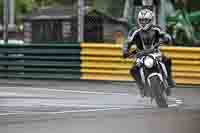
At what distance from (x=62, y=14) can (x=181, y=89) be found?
8.21 m

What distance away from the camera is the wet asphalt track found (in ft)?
29.3

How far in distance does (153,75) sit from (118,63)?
5.15m

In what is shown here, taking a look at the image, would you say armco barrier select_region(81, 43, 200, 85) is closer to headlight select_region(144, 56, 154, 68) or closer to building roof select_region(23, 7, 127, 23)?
building roof select_region(23, 7, 127, 23)

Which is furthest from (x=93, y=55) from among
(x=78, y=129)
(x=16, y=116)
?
(x=78, y=129)

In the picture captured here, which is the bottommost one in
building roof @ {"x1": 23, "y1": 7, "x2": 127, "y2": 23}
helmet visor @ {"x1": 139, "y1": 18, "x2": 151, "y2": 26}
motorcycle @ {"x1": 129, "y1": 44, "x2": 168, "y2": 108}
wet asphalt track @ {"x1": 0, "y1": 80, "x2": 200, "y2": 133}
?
wet asphalt track @ {"x1": 0, "y1": 80, "x2": 200, "y2": 133}

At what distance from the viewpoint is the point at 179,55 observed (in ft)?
53.7

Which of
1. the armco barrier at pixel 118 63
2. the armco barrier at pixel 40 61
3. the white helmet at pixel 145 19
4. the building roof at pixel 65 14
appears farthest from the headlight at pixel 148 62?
the building roof at pixel 65 14

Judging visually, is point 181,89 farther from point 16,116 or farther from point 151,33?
point 16,116

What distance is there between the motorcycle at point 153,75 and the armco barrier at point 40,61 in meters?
5.34

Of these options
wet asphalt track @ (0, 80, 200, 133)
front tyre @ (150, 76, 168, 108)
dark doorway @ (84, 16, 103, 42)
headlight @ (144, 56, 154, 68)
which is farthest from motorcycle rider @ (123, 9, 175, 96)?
dark doorway @ (84, 16, 103, 42)

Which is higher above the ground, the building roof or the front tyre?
the building roof

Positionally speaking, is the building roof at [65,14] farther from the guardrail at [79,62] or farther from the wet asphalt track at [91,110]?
the wet asphalt track at [91,110]

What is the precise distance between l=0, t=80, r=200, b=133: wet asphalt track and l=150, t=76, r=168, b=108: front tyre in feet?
0.41

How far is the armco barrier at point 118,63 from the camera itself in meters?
16.1
